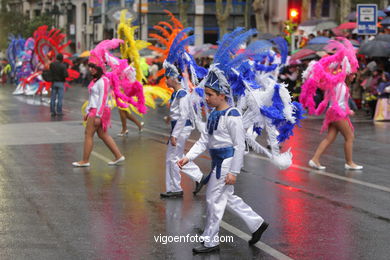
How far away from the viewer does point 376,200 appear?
9.96 meters

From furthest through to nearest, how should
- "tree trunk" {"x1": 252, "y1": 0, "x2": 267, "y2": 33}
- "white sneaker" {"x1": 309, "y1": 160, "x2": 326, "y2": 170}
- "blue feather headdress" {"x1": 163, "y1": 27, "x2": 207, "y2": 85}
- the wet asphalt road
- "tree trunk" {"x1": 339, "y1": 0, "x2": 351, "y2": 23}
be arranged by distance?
"tree trunk" {"x1": 252, "y1": 0, "x2": 267, "y2": 33} → "tree trunk" {"x1": 339, "y1": 0, "x2": 351, "y2": 23} → "white sneaker" {"x1": 309, "y1": 160, "x2": 326, "y2": 170} → "blue feather headdress" {"x1": 163, "y1": 27, "x2": 207, "y2": 85} → the wet asphalt road

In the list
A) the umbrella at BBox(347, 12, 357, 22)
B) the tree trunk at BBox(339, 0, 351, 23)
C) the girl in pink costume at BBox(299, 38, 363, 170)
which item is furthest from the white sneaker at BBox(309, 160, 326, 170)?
the tree trunk at BBox(339, 0, 351, 23)

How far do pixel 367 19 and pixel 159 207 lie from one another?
51.9 ft

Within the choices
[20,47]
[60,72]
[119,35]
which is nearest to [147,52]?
[20,47]

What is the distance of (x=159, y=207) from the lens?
367 inches

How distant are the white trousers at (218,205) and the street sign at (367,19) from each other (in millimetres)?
17051

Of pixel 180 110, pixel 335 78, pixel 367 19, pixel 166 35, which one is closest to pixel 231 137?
pixel 180 110

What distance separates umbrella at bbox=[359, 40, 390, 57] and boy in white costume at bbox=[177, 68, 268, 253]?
1633 centimetres

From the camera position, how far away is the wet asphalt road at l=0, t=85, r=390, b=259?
736cm

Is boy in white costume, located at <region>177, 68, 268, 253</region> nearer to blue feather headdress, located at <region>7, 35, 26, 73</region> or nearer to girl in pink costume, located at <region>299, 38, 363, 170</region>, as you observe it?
girl in pink costume, located at <region>299, 38, 363, 170</region>

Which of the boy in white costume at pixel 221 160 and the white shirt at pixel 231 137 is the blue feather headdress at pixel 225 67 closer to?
the boy in white costume at pixel 221 160

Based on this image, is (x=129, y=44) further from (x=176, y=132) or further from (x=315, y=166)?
(x=176, y=132)

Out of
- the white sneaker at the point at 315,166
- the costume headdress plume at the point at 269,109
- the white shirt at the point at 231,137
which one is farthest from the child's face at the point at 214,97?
the white sneaker at the point at 315,166

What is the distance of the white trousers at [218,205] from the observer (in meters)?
7.23
